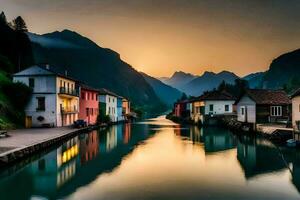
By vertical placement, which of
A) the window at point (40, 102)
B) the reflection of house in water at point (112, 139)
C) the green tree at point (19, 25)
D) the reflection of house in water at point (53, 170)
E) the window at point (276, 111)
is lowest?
the reflection of house in water at point (53, 170)

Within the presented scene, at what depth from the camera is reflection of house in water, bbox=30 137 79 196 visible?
18552 mm

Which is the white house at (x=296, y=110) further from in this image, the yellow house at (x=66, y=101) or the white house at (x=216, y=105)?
the white house at (x=216, y=105)

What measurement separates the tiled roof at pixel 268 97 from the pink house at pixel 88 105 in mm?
29841

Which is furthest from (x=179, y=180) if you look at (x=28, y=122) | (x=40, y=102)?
(x=28, y=122)

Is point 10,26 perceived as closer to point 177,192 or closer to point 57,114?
point 57,114

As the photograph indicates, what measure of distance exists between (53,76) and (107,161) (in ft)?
93.8

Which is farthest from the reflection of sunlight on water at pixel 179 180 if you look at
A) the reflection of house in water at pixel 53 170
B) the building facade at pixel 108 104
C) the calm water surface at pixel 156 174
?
the building facade at pixel 108 104

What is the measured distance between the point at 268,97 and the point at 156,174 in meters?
36.6

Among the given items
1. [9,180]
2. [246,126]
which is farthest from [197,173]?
[246,126]

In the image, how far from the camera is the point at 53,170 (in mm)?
23156

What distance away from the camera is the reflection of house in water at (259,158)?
22753 millimetres

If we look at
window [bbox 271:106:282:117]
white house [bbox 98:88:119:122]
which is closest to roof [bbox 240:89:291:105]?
window [bbox 271:106:282:117]

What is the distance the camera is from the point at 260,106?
51.2 metres

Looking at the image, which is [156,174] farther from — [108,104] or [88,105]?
[108,104]
